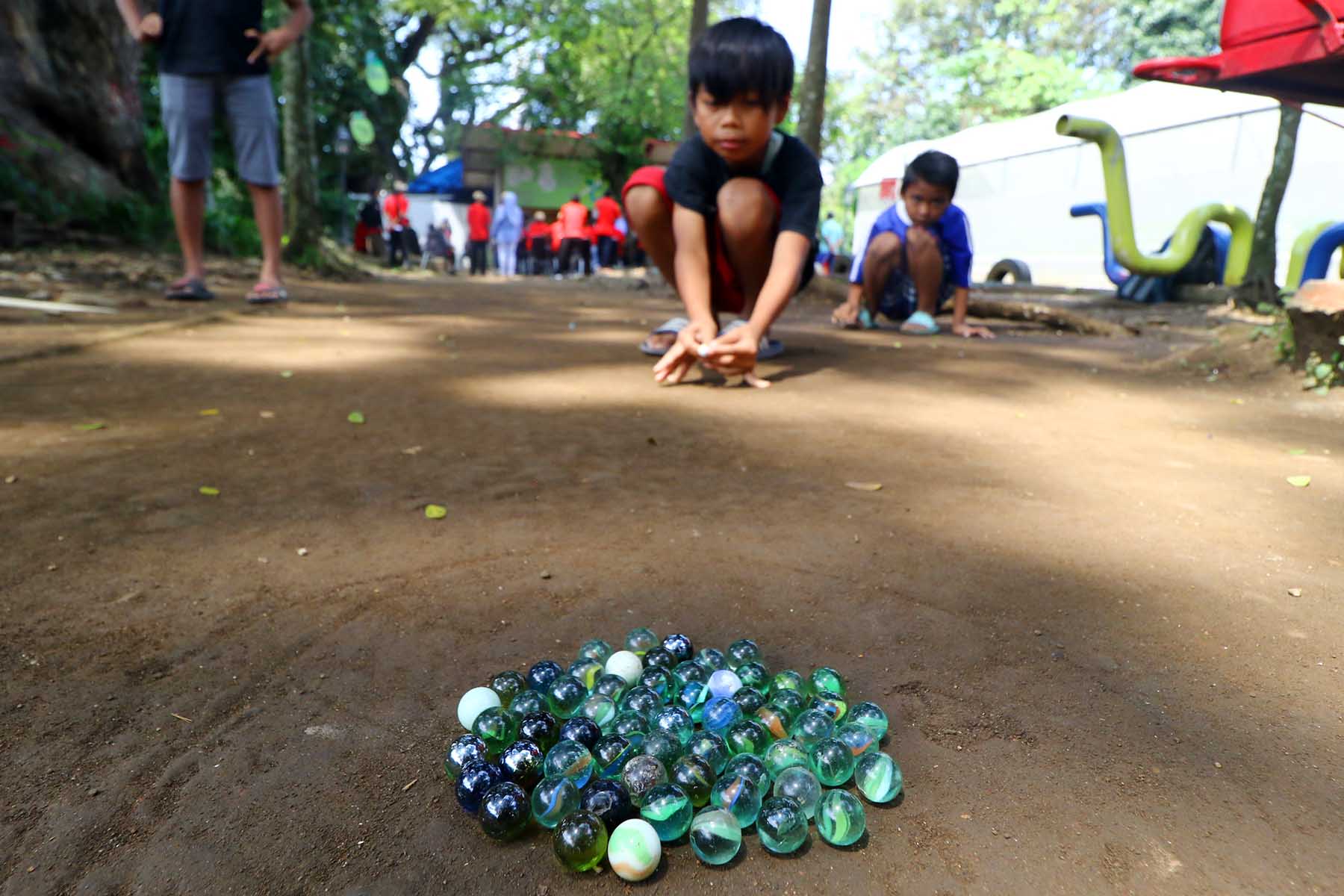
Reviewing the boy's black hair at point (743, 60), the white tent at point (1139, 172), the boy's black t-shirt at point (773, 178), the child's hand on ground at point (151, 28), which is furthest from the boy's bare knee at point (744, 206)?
the white tent at point (1139, 172)

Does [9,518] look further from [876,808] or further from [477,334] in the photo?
[477,334]

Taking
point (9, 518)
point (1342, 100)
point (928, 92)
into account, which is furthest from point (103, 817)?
point (928, 92)

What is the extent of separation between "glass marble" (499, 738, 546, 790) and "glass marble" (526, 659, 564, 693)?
131 millimetres

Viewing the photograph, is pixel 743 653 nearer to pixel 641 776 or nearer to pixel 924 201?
pixel 641 776

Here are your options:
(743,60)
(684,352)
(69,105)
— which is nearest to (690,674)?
(684,352)

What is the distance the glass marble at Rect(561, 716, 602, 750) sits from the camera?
3.83ft

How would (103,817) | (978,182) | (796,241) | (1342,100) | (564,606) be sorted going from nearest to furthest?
(103,817), (564,606), (796,241), (1342,100), (978,182)

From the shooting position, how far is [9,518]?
176 centimetres

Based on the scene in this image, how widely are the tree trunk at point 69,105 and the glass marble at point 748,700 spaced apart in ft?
23.0

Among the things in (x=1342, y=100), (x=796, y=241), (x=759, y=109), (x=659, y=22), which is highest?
(x=659, y=22)

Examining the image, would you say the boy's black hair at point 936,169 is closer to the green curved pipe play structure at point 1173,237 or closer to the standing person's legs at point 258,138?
the green curved pipe play structure at point 1173,237

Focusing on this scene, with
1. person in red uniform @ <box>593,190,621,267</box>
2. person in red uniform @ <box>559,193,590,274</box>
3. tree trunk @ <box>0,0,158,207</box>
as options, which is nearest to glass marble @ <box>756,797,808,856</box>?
tree trunk @ <box>0,0,158,207</box>

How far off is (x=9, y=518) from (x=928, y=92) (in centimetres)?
3468

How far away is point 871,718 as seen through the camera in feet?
3.84
